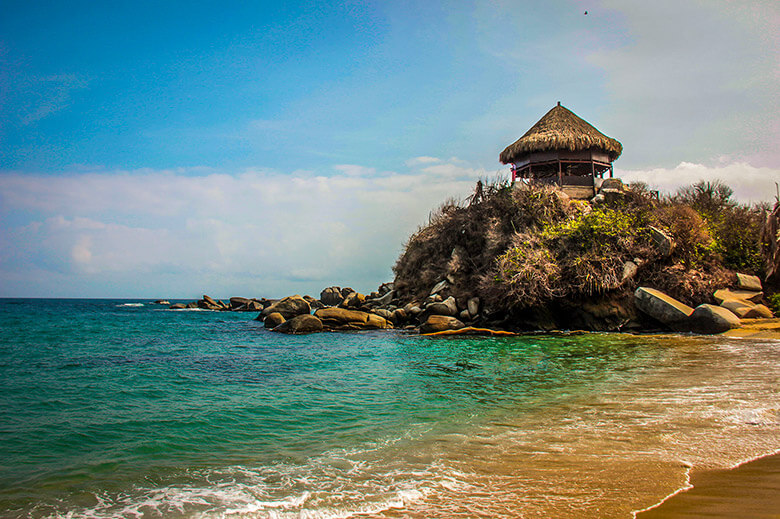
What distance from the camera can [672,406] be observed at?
6.99 meters

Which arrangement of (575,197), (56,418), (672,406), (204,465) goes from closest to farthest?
(204,465) → (672,406) → (56,418) → (575,197)

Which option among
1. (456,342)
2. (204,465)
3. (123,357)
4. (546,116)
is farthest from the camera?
(546,116)

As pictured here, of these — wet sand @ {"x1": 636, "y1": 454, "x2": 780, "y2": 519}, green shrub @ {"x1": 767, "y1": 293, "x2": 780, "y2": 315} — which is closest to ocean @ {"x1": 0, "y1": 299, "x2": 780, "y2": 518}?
wet sand @ {"x1": 636, "y1": 454, "x2": 780, "y2": 519}

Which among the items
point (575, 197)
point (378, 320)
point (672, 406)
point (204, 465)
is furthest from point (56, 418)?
point (575, 197)

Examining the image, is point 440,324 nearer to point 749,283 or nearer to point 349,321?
point 349,321

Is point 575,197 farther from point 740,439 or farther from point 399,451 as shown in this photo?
point 399,451

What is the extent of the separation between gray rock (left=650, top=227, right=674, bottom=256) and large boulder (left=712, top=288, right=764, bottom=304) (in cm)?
246

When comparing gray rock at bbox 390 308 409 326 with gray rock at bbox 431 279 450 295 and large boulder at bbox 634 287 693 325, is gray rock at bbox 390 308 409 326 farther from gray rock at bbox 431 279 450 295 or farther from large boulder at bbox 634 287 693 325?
large boulder at bbox 634 287 693 325

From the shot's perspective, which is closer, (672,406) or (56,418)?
(672,406)

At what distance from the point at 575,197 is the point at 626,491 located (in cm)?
2384

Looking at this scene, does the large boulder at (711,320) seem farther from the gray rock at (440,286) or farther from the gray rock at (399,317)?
the gray rock at (399,317)

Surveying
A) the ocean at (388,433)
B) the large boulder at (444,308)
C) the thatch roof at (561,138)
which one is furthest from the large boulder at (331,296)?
the ocean at (388,433)

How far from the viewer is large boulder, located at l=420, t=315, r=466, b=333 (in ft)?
63.9

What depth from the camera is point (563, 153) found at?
25.7 m
